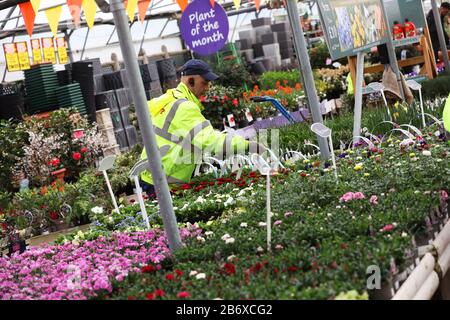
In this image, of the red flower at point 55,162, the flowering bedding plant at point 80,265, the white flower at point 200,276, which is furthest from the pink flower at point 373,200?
the red flower at point 55,162

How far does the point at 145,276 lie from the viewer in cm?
390

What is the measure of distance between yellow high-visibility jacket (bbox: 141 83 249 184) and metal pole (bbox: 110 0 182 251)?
169 centimetres

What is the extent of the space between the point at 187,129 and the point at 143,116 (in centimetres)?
183

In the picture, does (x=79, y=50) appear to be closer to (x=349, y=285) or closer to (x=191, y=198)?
(x=191, y=198)

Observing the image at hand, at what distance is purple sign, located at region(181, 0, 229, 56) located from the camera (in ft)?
25.0

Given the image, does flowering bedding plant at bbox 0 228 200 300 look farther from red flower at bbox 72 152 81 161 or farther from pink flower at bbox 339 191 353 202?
red flower at bbox 72 152 81 161

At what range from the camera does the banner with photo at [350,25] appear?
7.26 m

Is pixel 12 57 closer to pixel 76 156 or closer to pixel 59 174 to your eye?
pixel 76 156

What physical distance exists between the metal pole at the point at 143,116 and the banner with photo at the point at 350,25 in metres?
3.25

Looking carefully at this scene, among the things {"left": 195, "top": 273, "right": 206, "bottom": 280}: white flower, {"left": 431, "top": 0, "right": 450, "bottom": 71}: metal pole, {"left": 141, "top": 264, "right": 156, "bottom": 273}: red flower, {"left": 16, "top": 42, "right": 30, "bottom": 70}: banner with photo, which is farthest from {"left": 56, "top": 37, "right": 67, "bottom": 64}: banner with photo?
{"left": 195, "top": 273, "right": 206, "bottom": 280}: white flower

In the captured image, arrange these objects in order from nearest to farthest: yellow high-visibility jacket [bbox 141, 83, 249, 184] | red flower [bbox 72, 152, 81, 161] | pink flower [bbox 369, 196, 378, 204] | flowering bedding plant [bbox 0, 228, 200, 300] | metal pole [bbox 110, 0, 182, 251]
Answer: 1. flowering bedding plant [bbox 0, 228, 200, 300]
2. metal pole [bbox 110, 0, 182, 251]
3. pink flower [bbox 369, 196, 378, 204]
4. yellow high-visibility jacket [bbox 141, 83, 249, 184]
5. red flower [bbox 72, 152, 81, 161]

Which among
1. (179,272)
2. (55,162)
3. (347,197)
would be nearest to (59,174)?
(55,162)
